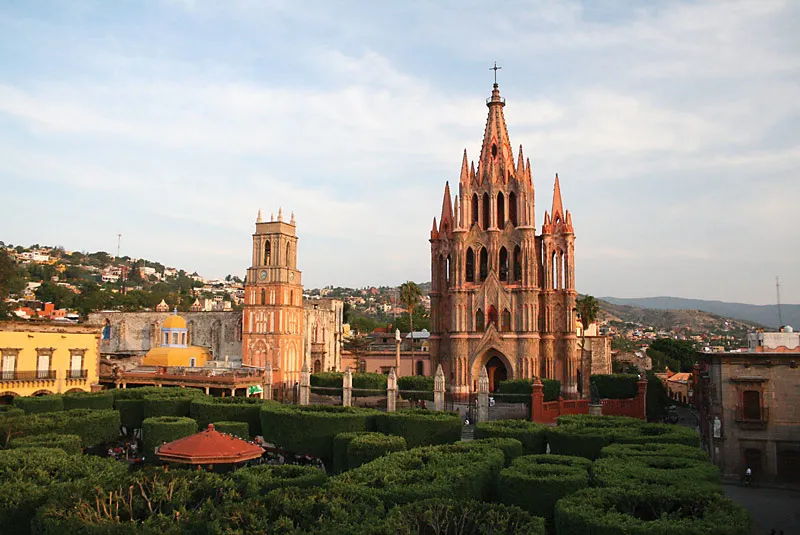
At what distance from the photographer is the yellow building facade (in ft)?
147

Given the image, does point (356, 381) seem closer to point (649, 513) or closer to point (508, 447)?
point (508, 447)

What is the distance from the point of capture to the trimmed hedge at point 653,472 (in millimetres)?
17609

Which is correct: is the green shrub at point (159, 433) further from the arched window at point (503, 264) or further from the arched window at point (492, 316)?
the arched window at point (503, 264)

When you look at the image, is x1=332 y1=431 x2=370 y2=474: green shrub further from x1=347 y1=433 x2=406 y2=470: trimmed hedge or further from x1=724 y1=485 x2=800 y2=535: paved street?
x1=724 y1=485 x2=800 y2=535: paved street

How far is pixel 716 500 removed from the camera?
49.7 feet

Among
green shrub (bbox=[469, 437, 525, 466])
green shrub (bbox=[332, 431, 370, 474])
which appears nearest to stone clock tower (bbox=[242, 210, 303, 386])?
green shrub (bbox=[332, 431, 370, 474])

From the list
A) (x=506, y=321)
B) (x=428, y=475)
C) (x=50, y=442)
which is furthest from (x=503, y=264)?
(x=428, y=475)

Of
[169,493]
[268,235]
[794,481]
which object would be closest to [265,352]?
[268,235]

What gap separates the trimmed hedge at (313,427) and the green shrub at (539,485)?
1182cm

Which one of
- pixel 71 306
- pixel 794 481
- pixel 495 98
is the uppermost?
pixel 495 98

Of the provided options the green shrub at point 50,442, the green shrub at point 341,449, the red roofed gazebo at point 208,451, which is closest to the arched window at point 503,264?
the green shrub at point 341,449

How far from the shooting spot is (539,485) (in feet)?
61.3

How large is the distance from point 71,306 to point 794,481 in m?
110

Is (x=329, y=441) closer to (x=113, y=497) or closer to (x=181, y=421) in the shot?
(x=181, y=421)
